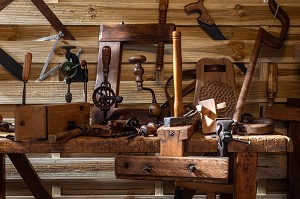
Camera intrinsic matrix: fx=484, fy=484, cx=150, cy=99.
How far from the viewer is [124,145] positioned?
85.6 inches

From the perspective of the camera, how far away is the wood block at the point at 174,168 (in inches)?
77.9

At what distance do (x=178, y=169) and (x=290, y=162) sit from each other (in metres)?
1.27

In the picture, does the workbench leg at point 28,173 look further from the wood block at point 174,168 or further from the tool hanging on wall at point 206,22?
the tool hanging on wall at point 206,22

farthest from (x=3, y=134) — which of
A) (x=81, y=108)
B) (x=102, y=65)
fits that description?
(x=102, y=65)

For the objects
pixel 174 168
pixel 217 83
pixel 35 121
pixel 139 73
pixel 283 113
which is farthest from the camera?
pixel 283 113

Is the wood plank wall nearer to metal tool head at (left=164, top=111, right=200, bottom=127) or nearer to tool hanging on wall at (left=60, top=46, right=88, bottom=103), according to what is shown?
tool hanging on wall at (left=60, top=46, right=88, bottom=103)

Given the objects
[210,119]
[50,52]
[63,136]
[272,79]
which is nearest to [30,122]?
[63,136]

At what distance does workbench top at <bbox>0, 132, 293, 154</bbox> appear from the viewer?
7.04ft

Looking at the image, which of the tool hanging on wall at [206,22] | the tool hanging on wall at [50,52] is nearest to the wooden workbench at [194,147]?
the tool hanging on wall at [50,52]

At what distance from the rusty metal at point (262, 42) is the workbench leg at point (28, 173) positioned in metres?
1.18

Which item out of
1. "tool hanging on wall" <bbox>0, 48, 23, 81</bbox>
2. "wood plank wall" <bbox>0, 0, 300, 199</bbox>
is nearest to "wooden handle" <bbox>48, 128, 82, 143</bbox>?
"wood plank wall" <bbox>0, 0, 300, 199</bbox>

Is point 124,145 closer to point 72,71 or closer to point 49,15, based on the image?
point 72,71

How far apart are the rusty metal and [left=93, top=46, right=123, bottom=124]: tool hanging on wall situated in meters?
0.64

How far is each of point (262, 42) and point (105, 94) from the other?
0.96 meters
